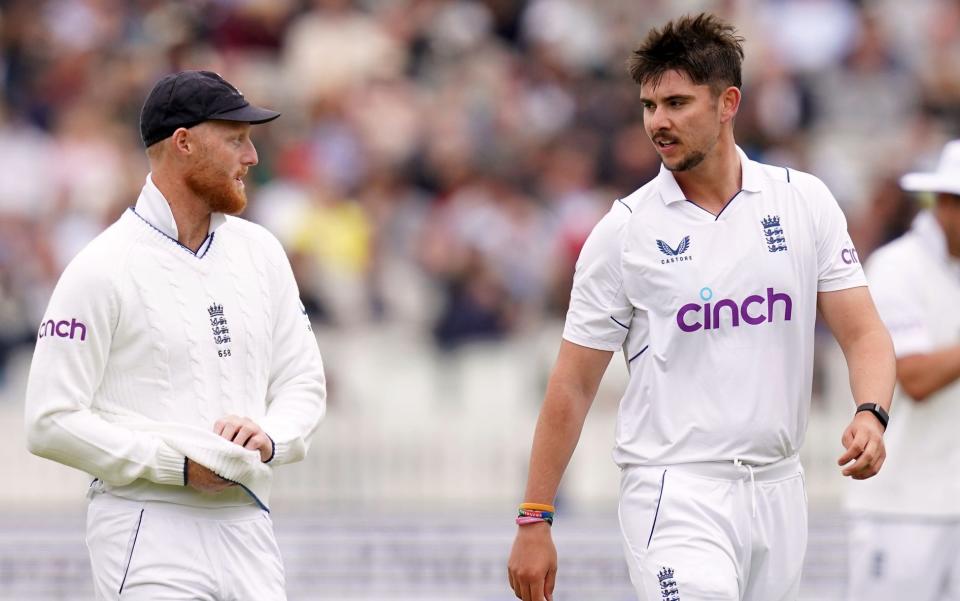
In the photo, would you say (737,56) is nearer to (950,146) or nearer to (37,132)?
(950,146)

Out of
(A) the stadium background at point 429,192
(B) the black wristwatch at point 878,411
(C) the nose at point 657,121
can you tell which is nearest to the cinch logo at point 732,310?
(B) the black wristwatch at point 878,411

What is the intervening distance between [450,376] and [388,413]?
51cm

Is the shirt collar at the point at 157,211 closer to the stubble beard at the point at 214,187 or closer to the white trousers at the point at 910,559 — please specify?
the stubble beard at the point at 214,187

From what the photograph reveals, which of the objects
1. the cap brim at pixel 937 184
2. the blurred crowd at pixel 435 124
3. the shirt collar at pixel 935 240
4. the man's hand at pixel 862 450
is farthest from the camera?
the blurred crowd at pixel 435 124

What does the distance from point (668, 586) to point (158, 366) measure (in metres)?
1.64

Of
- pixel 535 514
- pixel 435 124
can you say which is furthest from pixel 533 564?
pixel 435 124

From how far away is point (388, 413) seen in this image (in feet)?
36.8

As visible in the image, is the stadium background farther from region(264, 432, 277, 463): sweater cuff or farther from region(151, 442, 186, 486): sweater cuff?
region(151, 442, 186, 486): sweater cuff

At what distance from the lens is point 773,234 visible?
17.8 feet

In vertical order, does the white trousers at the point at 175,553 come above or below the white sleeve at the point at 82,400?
below

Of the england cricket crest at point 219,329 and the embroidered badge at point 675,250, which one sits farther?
the embroidered badge at point 675,250

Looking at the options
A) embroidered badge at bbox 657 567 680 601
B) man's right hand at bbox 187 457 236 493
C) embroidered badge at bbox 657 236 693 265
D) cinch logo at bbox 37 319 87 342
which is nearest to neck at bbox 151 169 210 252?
cinch logo at bbox 37 319 87 342

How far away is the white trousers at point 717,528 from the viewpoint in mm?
5258

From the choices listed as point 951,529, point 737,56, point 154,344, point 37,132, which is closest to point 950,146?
point 951,529
